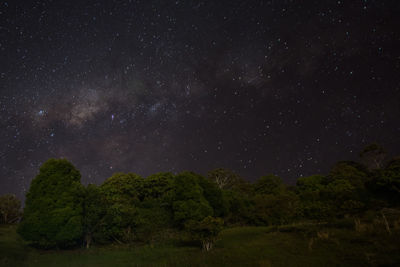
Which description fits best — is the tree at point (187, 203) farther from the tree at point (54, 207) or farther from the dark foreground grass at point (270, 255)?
the tree at point (54, 207)

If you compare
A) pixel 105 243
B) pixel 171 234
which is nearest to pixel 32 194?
pixel 105 243

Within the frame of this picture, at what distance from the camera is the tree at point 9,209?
55.2m

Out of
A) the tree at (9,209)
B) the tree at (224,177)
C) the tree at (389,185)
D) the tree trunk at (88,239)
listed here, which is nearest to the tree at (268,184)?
the tree at (224,177)

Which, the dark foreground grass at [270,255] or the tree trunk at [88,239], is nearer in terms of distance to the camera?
the dark foreground grass at [270,255]

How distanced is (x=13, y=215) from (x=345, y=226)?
68.8 metres

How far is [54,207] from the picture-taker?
94.0 ft

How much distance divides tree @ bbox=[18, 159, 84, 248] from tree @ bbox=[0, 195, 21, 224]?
1407 inches

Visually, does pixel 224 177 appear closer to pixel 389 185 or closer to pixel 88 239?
pixel 88 239

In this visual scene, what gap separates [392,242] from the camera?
59.9 ft

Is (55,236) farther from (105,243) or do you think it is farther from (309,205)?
(309,205)

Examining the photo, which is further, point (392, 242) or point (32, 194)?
point (32, 194)

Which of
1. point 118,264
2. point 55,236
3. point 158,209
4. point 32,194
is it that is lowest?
point 118,264

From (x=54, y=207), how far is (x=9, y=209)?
1554 inches

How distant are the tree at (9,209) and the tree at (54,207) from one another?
35738mm
